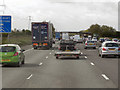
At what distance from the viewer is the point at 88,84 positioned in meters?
11.7

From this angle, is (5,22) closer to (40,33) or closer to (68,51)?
(40,33)

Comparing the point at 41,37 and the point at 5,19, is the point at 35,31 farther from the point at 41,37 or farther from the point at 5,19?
the point at 5,19

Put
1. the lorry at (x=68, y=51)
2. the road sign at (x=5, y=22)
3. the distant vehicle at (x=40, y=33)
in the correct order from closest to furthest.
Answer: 1. the lorry at (x=68, y=51)
2. the road sign at (x=5, y=22)
3. the distant vehicle at (x=40, y=33)

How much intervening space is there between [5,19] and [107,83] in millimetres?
30995

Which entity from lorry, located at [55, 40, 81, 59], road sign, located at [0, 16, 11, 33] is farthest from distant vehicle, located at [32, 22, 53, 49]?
lorry, located at [55, 40, 81, 59]

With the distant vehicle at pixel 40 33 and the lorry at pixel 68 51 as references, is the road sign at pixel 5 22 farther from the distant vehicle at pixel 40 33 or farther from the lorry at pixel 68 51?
the lorry at pixel 68 51

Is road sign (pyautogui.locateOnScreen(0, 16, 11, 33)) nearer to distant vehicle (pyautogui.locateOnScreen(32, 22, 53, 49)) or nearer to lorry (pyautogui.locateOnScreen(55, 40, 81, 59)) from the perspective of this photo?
distant vehicle (pyautogui.locateOnScreen(32, 22, 53, 49))

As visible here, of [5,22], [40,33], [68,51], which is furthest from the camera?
[40,33]

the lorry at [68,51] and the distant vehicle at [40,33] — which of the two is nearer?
the lorry at [68,51]

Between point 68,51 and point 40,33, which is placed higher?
point 40,33

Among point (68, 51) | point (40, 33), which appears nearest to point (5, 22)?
point (40, 33)

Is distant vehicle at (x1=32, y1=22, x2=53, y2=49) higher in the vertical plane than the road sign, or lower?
lower

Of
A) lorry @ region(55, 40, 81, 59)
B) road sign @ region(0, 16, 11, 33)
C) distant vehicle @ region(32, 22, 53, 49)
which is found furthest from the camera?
distant vehicle @ region(32, 22, 53, 49)

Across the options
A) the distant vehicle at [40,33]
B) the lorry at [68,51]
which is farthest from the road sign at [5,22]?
the lorry at [68,51]
